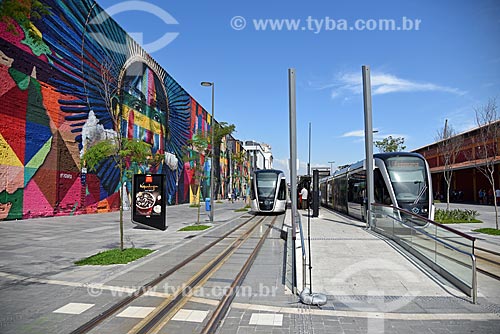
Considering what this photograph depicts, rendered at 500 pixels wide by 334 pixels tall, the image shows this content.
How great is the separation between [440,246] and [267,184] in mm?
19021

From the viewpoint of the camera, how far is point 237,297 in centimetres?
684

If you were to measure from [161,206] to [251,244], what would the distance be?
5342 mm

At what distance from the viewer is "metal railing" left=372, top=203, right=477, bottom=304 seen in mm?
6809

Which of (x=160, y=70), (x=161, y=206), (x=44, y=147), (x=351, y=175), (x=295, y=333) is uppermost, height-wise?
(x=160, y=70)

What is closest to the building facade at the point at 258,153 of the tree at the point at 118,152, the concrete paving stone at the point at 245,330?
the tree at the point at 118,152

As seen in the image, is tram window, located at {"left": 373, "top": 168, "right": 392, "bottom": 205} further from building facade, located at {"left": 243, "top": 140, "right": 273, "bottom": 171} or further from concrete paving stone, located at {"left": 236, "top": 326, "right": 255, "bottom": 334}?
building facade, located at {"left": 243, "top": 140, "right": 273, "bottom": 171}

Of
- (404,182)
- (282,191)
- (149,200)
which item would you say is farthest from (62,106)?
(404,182)

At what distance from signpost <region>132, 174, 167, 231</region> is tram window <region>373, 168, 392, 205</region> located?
Result: 29.4 feet

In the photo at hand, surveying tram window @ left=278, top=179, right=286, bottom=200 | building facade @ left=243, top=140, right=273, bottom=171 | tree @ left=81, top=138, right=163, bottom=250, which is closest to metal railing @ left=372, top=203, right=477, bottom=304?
tree @ left=81, top=138, right=163, bottom=250

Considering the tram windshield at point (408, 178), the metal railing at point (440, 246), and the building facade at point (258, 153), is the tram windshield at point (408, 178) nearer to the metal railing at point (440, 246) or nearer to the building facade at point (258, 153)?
the metal railing at point (440, 246)

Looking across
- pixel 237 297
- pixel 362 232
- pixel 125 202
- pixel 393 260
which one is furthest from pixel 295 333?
pixel 125 202

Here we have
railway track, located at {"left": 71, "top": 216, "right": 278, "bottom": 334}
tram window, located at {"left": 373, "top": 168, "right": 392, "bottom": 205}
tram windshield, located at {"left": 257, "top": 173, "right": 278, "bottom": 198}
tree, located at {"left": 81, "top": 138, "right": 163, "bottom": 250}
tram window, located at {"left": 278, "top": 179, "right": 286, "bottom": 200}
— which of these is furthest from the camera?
tram window, located at {"left": 278, "top": 179, "right": 286, "bottom": 200}

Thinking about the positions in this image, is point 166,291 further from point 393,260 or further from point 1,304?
point 393,260

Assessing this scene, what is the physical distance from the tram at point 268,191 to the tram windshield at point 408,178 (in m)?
11.4
